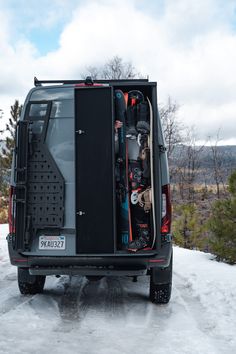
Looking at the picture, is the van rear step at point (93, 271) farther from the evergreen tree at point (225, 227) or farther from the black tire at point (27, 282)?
the evergreen tree at point (225, 227)

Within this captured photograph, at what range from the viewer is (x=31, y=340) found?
3762 millimetres

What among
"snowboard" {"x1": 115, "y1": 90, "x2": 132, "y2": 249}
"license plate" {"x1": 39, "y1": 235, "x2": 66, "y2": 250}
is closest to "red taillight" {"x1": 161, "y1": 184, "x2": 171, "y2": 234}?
"snowboard" {"x1": 115, "y1": 90, "x2": 132, "y2": 249}

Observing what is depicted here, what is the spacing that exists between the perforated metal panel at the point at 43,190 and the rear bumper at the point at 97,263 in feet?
1.28

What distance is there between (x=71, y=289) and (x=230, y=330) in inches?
108

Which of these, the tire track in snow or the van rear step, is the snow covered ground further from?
the van rear step

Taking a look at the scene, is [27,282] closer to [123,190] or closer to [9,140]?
[123,190]

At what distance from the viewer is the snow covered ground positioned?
12.2 ft

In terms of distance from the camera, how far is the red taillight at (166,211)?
500cm

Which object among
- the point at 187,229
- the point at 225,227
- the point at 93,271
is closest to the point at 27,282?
the point at 93,271

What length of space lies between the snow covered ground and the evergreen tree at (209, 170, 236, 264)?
14.5 ft

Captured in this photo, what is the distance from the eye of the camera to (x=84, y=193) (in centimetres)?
495

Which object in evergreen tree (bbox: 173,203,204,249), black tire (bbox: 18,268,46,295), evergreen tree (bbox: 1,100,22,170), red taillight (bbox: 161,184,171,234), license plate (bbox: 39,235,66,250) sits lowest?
evergreen tree (bbox: 173,203,204,249)

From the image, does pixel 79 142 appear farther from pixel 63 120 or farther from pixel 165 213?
pixel 165 213

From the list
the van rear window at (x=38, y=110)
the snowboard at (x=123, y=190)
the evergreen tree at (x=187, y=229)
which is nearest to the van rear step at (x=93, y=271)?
the snowboard at (x=123, y=190)
